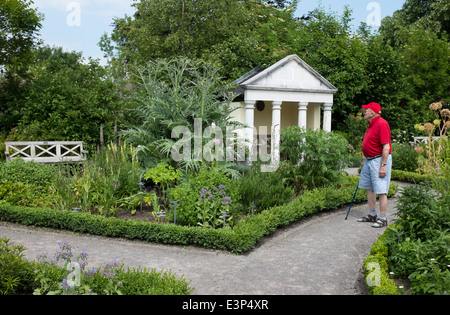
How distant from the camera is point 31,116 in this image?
14492mm

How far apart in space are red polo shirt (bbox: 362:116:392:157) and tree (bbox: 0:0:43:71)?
12.7 m

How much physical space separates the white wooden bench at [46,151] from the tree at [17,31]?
3.35 m

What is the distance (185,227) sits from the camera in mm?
6332

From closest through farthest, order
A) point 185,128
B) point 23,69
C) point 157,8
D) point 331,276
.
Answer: point 331,276, point 185,128, point 23,69, point 157,8

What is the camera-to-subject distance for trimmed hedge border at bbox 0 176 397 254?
6.11 meters

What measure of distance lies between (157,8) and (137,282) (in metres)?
16.4

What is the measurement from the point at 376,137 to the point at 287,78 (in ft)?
26.0

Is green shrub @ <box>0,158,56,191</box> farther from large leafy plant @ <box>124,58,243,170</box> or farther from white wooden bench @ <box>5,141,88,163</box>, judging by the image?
white wooden bench @ <box>5,141,88,163</box>

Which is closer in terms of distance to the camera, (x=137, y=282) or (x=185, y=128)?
(x=137, y=282)

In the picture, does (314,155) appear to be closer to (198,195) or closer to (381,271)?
(198,195)

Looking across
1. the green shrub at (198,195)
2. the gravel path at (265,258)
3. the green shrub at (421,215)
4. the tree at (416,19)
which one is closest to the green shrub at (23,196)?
the gravel path at (265,258)

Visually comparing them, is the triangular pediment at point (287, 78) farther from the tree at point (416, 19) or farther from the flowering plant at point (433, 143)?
the tree at point (416, 19)
